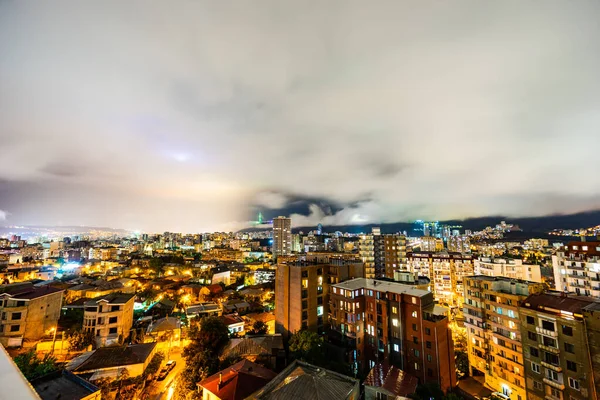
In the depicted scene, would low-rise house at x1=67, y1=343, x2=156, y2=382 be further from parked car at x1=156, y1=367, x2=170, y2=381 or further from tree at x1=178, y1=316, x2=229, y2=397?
tree at x1=178, y1=316, x2=229, y2=397

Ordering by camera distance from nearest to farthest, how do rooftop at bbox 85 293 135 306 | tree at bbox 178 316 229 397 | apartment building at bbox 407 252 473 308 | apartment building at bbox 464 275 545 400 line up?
tree at bbox 178 316 229 397
apartment building at bbox 464 275 545 400
rooftop at bbox 85 293 135 306
apartment building at bbox 407 252 473 308

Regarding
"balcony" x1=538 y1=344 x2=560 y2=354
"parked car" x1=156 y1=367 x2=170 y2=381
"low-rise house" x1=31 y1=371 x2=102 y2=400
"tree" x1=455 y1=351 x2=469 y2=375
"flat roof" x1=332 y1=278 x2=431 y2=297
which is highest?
"flat roof" x1=332 y1=278 x2=431 y2=297

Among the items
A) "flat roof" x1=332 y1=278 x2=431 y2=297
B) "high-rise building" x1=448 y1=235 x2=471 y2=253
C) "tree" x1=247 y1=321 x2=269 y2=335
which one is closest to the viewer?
"flat roof" x1=332 y1=278 x2=431 y2=297

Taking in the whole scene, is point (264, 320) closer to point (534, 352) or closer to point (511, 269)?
point (534, 352)

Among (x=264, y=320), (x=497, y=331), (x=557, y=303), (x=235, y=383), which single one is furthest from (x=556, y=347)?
(x=264, y=320)

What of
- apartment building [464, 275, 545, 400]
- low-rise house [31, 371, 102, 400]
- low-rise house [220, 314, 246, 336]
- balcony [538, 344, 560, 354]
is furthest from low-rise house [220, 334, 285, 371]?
balcony [538, 344, 560, 354]

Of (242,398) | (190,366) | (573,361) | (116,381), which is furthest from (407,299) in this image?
(116,381)

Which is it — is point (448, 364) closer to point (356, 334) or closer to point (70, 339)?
point (356, 334)
